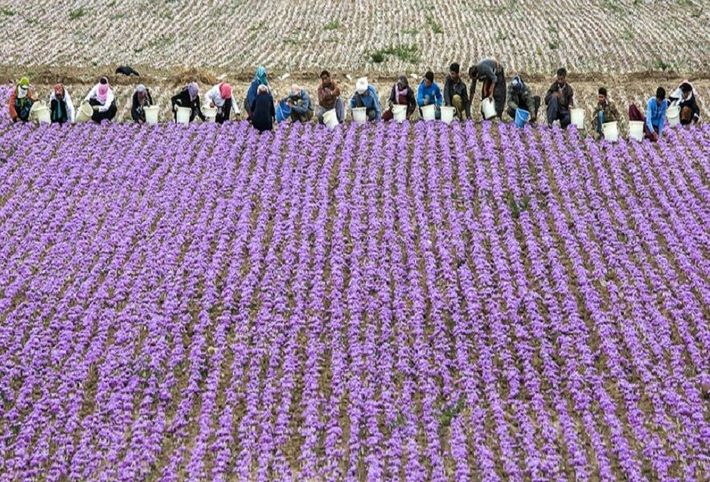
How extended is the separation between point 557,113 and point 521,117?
0.80m

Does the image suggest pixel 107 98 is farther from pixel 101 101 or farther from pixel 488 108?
pixel 488 108

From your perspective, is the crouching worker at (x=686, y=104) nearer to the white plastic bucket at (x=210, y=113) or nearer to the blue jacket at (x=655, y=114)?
the blue jacket at (x=655, y=114)

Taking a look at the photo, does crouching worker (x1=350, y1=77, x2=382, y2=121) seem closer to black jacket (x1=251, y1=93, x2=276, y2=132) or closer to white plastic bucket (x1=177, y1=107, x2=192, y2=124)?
black jacket (x1=251, y1=93, x2=276, y2=132)

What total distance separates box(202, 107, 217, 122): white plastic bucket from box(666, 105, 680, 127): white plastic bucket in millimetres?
9198

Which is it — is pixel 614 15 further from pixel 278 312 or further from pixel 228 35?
pixel 278 312

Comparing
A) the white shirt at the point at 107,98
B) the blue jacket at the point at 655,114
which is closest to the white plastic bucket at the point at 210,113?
the white shirt at the point at 107,98

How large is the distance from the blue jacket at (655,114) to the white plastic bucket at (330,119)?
19.8 ft

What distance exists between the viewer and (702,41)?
31219mm

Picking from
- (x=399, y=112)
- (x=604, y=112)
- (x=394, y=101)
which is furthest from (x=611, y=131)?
(x=394, y=101)

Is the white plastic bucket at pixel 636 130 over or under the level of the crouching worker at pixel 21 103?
under

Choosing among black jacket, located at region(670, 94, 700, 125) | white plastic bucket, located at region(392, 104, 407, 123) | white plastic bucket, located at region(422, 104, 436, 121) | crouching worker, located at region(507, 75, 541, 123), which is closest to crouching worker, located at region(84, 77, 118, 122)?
white plastic bucket, located at region(392, 104, 407, 123)

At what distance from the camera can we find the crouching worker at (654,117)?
55.2 feet

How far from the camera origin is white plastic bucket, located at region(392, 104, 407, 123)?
17.7 m

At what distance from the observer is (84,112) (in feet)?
60.6
